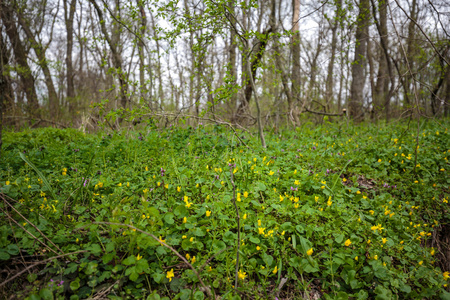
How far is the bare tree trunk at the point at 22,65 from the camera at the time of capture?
884 centimetres

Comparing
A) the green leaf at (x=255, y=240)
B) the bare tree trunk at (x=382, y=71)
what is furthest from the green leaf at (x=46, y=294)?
the bare tree trunk at (x=382, y=71)

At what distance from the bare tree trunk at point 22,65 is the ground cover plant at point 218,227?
7001mm

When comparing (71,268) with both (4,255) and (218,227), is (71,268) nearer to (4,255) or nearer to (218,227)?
(4,255)

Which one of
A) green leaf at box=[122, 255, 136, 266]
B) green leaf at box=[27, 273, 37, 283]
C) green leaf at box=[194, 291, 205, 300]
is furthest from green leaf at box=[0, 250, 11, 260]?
green leaf at box=[194, 291, 205, 300]

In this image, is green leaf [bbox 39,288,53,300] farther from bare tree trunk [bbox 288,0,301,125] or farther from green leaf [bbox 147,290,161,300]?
bare tree trunk [bbox 288,0,301,125]

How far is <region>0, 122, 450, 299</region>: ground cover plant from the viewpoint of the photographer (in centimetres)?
176

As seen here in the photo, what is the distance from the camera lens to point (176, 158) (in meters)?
3.37

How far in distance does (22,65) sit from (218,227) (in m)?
11.1

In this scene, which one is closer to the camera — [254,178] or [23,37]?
[254,178]

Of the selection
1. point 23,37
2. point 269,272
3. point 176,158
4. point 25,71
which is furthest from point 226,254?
point 23,37

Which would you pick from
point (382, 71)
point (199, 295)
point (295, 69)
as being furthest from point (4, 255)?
point (382, 71)

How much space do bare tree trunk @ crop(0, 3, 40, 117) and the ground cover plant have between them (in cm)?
700

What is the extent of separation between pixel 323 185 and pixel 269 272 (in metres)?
1.29

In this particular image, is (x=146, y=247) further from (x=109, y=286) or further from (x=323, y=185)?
(x=323, y=185)
